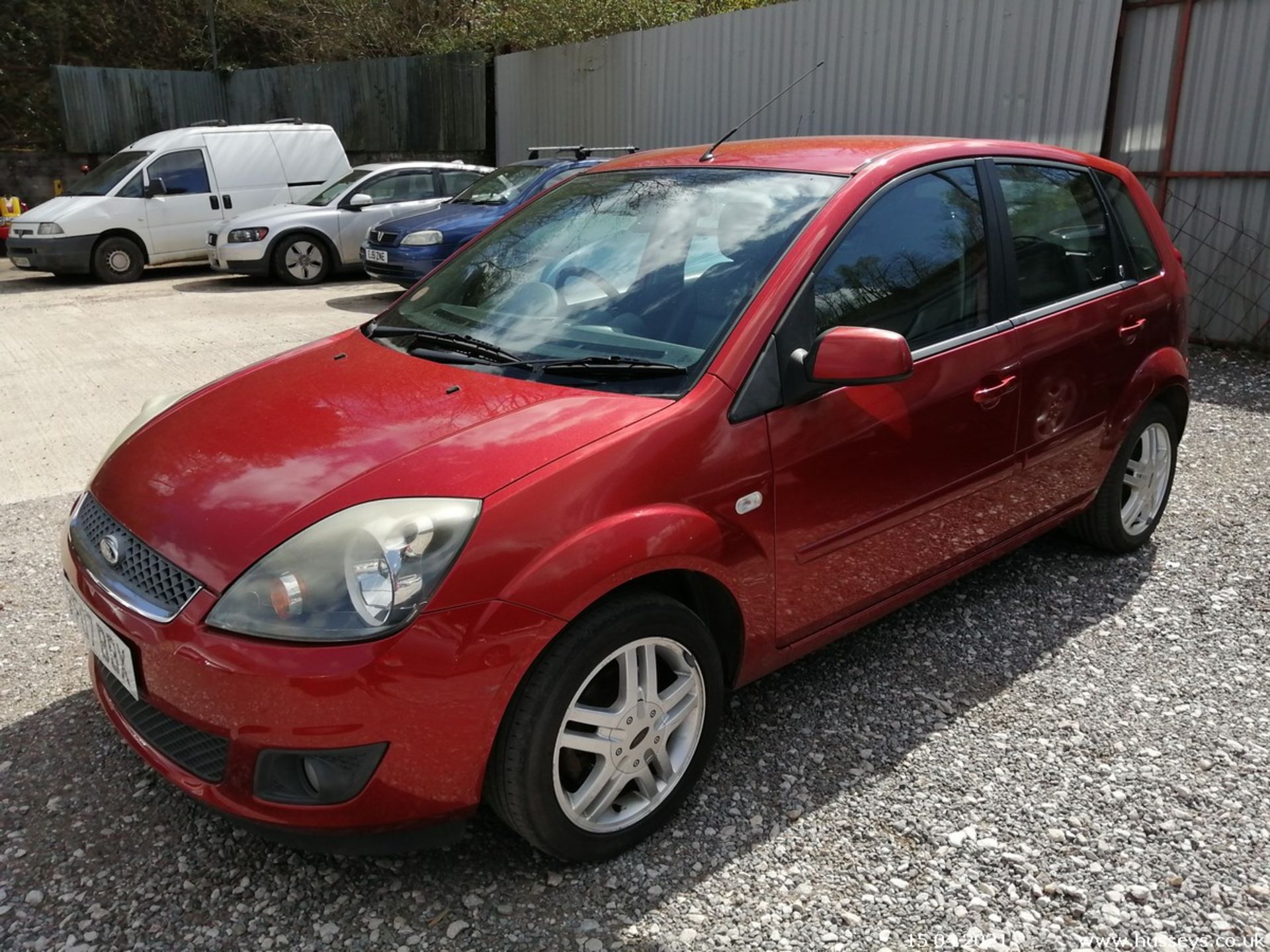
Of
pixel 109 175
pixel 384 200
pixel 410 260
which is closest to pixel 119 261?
pixel 109 175

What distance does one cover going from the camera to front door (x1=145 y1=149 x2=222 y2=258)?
13914mm

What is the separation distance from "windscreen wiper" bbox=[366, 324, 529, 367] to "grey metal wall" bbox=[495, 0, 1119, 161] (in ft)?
24.4

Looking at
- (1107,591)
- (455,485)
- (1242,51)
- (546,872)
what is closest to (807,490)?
(455,485)

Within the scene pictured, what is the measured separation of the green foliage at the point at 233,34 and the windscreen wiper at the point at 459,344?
46.3 feet

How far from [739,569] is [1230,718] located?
1.77 m

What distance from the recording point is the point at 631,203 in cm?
341

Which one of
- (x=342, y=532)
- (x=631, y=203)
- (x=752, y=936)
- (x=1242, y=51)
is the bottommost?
(x=752, y=936)

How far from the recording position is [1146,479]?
14.3 feet

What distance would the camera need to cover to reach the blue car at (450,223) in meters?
11.0

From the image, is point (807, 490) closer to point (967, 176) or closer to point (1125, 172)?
point (967, 176)

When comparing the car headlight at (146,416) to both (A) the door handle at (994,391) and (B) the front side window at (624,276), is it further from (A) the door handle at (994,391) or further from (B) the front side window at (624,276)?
(A) the door handle at (994,391)

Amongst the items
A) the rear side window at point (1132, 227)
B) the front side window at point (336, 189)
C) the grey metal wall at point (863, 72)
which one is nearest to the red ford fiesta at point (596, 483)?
the rear side window at point (1132, 227)

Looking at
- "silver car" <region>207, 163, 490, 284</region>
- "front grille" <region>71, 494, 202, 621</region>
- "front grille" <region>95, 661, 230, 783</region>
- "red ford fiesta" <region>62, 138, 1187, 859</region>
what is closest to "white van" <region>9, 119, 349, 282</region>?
"silver car" <region>207, 163, 490, 284</region>

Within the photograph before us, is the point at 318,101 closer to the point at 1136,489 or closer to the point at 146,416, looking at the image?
the point at 146,416
